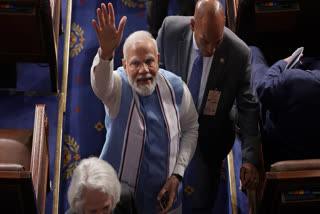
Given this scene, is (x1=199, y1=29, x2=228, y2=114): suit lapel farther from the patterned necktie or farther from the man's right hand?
the man's right hand

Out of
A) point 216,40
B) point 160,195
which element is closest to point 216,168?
point 160,195

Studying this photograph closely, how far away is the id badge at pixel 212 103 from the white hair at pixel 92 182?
2.87 ft

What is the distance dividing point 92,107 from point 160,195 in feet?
4.34

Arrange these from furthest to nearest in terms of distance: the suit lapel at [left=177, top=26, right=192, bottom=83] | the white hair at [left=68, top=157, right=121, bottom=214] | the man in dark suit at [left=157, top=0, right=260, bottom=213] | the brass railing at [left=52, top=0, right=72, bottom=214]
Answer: the brass railing at [left=52, top=0, right=72, bottom=214]
the suit lapel at [left=177, top=26, right=192, bottom=83]
the man in dark suit at [left=157, top=0, right=260, bottom=213]
the white hair at [left=68, top=157, right=121, bottom=214]

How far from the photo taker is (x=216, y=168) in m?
3.07

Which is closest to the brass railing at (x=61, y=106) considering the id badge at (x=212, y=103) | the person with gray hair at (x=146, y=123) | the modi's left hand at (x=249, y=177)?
the person with gray hair at (x=146, y=123)

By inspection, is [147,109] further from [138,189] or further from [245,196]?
[245,196]

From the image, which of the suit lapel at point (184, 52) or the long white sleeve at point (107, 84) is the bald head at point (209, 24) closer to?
the suit lapel at point (184, 52)

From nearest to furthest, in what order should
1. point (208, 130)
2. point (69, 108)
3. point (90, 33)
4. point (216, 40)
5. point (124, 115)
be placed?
point (124, 115)
point (216, 40)
point (208, 130)
point (69, 108)
point (90, 33)

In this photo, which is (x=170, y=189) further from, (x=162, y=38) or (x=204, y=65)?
(x=162, y=38)

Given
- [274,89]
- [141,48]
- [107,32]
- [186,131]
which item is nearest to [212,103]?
[186,131]

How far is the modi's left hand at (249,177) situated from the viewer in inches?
103

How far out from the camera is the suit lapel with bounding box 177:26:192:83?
8.77ft

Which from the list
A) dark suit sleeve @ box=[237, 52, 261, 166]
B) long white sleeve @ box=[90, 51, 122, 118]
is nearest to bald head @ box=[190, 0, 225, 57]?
dark suit sleeve @ box=[237, 52, 261, 166]
